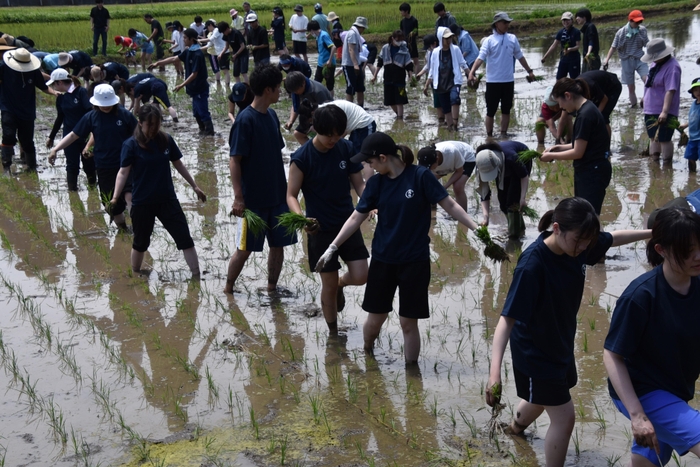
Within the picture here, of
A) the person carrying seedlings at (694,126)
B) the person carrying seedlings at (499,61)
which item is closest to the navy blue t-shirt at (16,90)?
the person carrying seedlings at (499,61)

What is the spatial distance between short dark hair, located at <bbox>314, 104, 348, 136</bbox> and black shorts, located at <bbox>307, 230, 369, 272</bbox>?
72 cm

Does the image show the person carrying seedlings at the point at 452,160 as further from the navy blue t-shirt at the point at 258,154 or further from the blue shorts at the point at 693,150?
the blue shorts at the point at 693,150

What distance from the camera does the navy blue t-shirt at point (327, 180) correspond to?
600cm

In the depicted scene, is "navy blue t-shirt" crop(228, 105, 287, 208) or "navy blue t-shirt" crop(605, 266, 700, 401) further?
"navy blue t-shirt" crop(228, 105, 287, 208)

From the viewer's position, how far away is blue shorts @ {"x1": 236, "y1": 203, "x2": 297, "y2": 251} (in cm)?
681

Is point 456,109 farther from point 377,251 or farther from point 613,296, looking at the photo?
point 377,251

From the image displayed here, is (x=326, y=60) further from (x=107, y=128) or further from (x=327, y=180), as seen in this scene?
(x=327, y=180)

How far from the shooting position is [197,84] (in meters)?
13.8

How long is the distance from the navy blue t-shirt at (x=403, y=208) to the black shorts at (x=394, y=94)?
9.37m

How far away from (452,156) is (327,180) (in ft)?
7.83

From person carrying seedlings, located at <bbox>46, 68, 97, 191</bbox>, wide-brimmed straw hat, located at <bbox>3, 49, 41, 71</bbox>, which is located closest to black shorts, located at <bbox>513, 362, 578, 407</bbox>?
person carrying seedlings, located at <bbox>46, 68, 97, 191</bbox>

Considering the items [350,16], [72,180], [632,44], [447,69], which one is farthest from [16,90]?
[350,16]

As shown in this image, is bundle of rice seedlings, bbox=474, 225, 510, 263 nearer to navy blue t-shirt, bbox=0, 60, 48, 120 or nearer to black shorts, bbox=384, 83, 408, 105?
navy blue t-shirt, bbox=0, 60, 48, 120

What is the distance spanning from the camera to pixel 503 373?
17.7 feet
